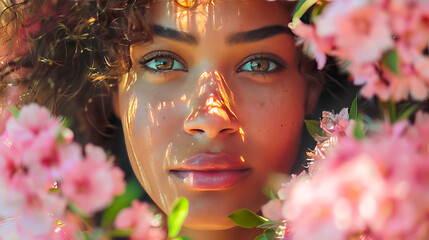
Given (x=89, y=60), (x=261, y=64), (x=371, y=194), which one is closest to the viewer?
A: (x=371, y=194)

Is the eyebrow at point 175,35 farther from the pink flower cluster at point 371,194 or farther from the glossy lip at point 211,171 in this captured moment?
the pink flower cluster at point 371,194

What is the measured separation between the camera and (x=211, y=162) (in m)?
1.06

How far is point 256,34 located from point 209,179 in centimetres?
29

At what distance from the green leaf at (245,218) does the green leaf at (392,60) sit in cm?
43

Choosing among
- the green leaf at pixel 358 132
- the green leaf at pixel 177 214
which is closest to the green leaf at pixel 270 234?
the green leaf at pixel 177 214

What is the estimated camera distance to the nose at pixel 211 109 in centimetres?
102

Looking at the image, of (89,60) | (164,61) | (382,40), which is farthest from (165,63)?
(382,40)

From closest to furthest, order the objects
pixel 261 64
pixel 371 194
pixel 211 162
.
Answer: pixel 371 194
pixel 211 162
pixel 261 64

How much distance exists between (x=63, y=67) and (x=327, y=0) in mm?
828

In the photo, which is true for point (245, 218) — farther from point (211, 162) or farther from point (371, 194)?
point (371, 194)

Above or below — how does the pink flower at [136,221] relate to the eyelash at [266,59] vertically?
below

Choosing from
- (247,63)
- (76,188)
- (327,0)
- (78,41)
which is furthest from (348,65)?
(78,41)

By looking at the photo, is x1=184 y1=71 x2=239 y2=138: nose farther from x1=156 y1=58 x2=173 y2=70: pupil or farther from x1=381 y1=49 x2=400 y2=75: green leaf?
x1=381 y1=49 x2=400 y2=75: green leaf

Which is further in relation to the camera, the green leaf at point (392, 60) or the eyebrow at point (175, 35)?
the eyebrow at point (175, 35)
